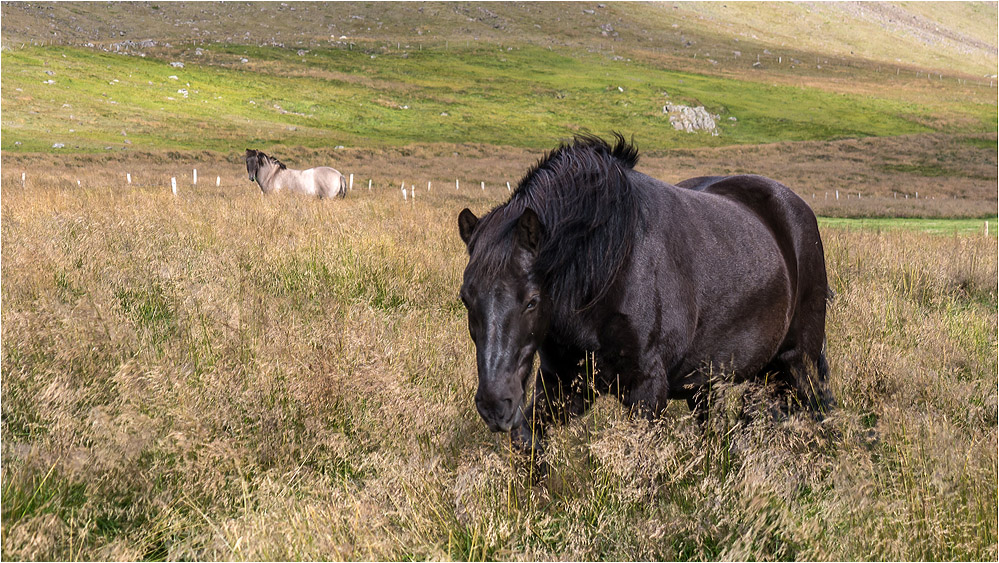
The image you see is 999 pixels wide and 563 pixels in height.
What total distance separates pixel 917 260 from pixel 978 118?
94.1 meters

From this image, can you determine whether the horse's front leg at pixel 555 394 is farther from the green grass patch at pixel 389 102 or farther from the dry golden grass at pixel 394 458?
the green grass patch at pixel 389 102

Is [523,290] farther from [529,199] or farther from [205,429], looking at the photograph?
[205,429]

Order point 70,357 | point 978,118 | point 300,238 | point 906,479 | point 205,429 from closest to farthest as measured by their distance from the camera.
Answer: point 906,479
point 205,429
point 70,357
point 300,238
point 978,118

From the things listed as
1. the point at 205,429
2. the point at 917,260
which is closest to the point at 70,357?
the point at 205,429

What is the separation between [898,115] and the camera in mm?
86188

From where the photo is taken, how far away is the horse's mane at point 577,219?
299cm

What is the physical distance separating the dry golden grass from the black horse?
0.81 ft

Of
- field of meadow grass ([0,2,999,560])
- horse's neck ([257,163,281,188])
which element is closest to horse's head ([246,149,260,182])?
horse's neck ([257,163,281,188])

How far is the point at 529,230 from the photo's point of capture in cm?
287

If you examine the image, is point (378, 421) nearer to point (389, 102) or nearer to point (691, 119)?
point (389, 102)

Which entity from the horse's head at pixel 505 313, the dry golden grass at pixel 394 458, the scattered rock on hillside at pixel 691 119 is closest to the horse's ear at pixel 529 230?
the horse's head at pixel 505 313

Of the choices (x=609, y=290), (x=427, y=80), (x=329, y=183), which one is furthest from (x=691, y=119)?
(x=609, y=290)

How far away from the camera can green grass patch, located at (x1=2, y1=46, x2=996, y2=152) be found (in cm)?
5262

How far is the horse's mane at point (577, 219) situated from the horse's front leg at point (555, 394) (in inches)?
12.4
